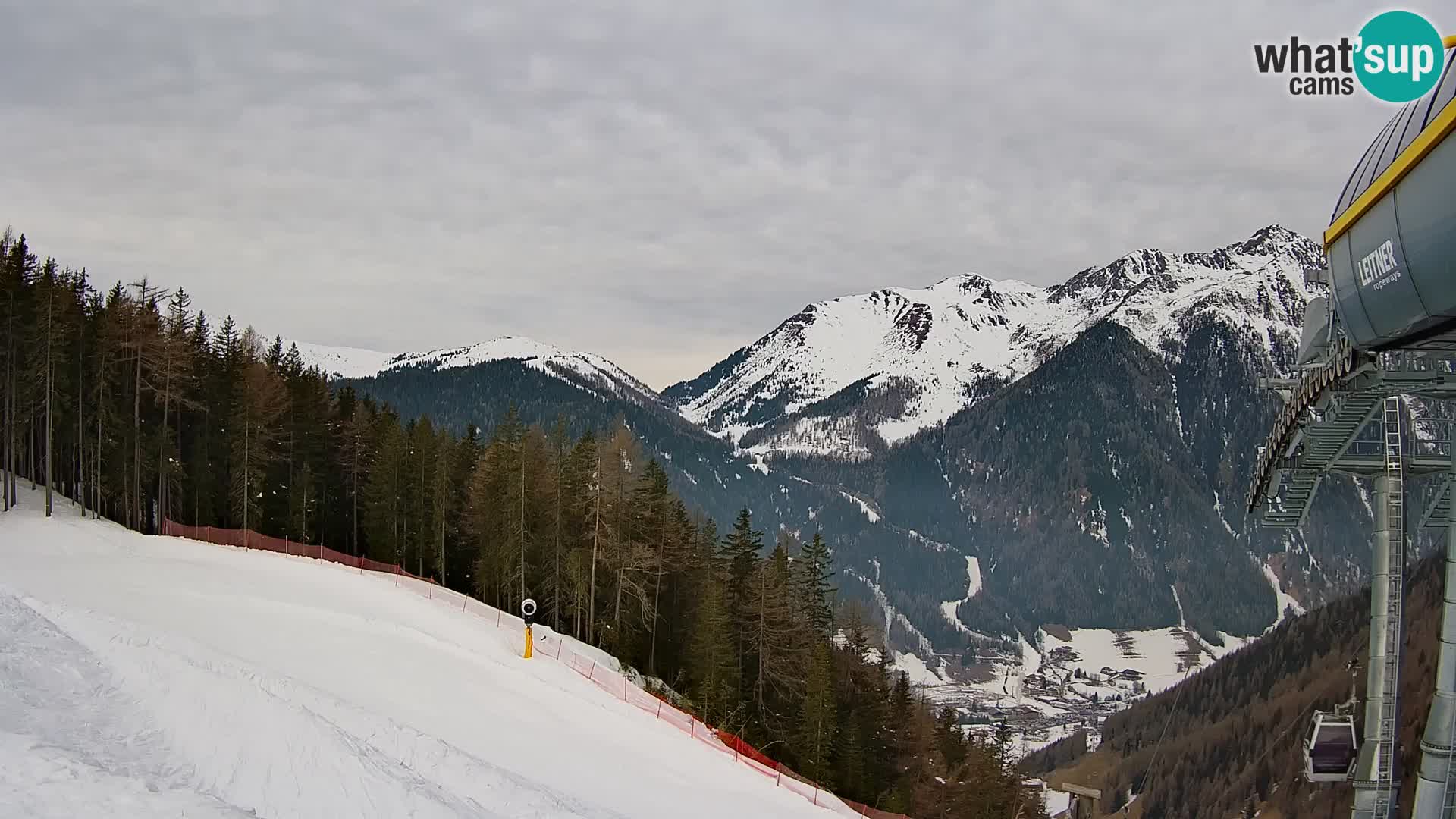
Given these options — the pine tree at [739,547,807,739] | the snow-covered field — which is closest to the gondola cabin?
the snow-covered field

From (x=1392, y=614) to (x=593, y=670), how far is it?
82.2ft

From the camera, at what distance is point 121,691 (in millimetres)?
16859

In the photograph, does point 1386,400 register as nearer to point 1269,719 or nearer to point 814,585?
point 814,585

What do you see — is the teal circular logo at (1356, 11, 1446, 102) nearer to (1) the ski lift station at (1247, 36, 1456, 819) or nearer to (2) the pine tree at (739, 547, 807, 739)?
(1) the ski lift station at (1247, 36, 1456, 819)

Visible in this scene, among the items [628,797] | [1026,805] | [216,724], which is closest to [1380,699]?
[628,797]

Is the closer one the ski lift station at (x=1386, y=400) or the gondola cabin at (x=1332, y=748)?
the ski lift station at (x=1386, y=400)

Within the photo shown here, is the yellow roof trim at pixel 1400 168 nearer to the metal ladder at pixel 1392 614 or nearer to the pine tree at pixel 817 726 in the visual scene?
the metal ladder at pixel 1392 614

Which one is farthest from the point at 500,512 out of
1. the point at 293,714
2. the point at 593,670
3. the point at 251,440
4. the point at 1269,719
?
the point at 1269,719

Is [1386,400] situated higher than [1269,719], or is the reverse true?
[1386,400]

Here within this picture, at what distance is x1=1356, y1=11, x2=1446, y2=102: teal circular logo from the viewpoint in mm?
14711

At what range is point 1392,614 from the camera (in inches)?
695

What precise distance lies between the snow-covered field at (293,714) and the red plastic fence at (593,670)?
73.5 inches

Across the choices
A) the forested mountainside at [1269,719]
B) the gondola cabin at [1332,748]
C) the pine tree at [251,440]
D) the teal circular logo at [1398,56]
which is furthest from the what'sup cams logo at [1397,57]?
the pine tree at [251,440]

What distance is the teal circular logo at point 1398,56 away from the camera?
579 inches
